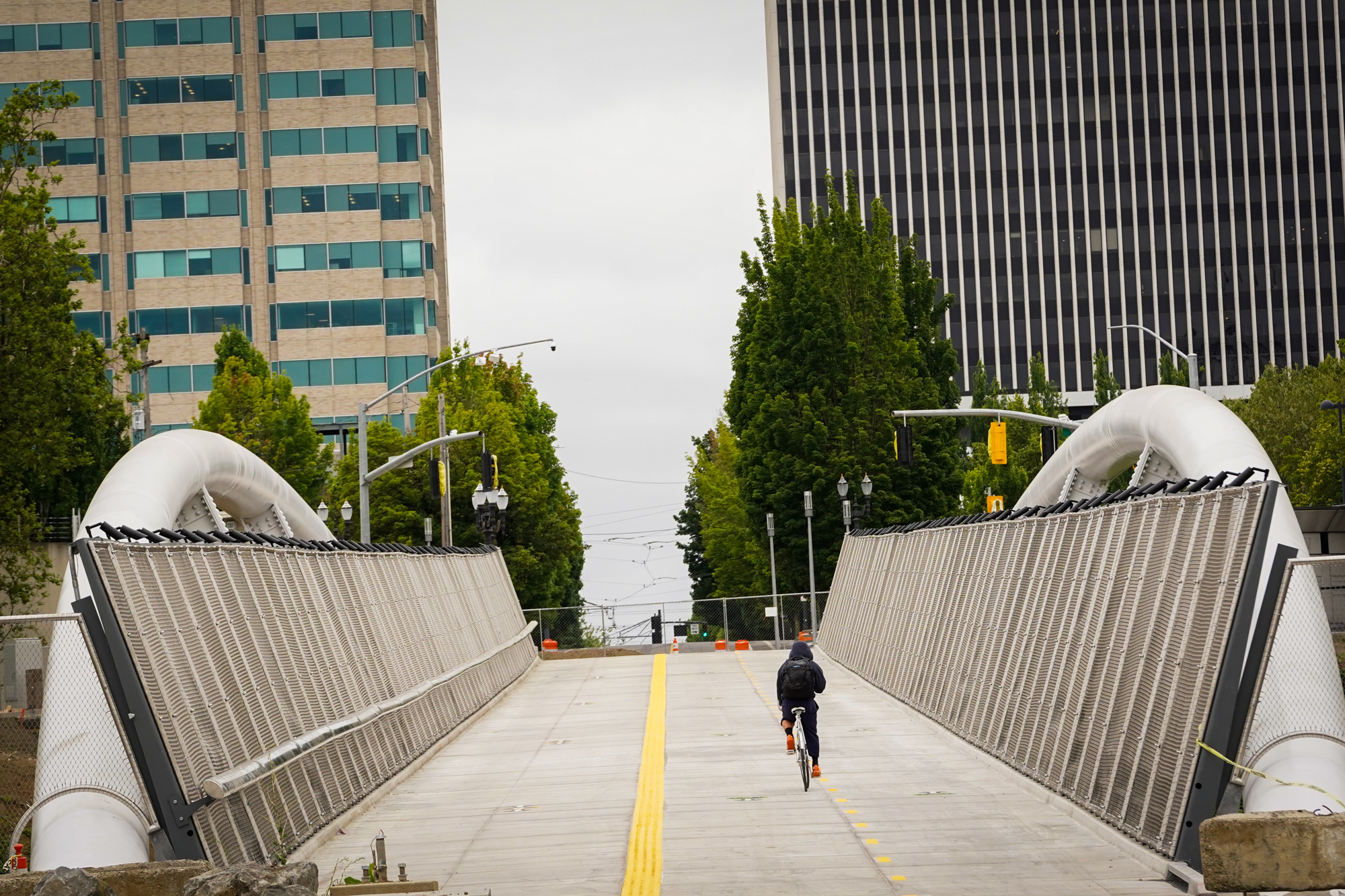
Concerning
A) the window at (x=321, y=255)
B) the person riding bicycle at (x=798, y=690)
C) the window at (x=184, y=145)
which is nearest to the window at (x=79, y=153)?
the window at (x=184, y=145)

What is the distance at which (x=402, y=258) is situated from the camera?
87.4 m

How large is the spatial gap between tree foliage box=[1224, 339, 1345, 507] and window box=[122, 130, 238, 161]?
5423 cm

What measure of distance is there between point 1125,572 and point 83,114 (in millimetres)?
83729

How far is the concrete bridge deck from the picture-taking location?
12.3 m

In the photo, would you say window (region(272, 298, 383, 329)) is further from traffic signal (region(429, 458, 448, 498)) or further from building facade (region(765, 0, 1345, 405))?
building facade (region(765, 0, 1345, 405))

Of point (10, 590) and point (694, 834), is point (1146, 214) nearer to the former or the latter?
point (10, 590)

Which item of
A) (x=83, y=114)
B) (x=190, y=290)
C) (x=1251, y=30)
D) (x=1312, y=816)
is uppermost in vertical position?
(x=1251, y=30)

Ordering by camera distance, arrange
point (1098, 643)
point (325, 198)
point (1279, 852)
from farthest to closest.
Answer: point (325, 198), point (1098, 643), point (1279, 852)

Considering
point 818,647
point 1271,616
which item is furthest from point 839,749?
point 818,647

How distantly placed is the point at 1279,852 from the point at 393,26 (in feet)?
281

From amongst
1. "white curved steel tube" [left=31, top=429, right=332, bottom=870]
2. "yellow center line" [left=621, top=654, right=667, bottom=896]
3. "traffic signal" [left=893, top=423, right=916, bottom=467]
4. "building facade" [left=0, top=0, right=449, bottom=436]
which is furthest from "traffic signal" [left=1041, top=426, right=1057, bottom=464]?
"building facade" [left=0, top=0, right=449, bottom=436]

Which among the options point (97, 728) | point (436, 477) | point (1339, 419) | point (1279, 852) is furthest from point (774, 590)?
point (1279, 852)

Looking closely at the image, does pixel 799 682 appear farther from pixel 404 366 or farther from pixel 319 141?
pixel 319 141

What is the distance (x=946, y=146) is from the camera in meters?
128
